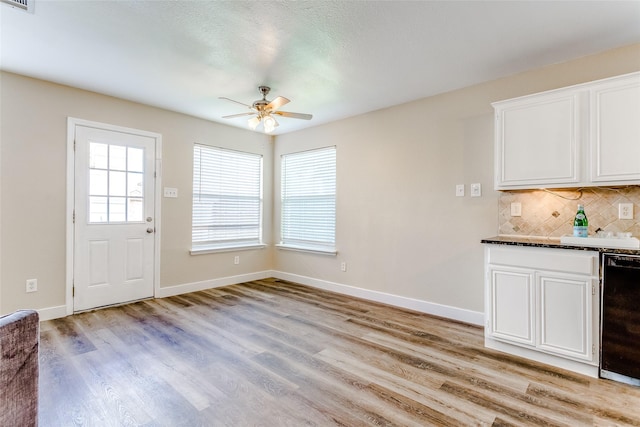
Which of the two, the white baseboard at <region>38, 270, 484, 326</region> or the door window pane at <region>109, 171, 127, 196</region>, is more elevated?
the door window pane at <region>109, 171, 127, 196</region>

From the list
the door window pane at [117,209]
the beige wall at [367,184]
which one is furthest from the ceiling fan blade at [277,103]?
the door window pane at [117,209]

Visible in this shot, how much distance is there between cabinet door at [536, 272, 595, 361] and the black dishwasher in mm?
78

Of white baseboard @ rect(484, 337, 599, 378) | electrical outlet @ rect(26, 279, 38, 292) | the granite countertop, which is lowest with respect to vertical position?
white baseboard @ rect(484, 337, 599, 378)

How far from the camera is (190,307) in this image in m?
3.73

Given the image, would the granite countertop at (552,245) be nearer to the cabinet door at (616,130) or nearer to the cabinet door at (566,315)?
the cabinet door at (566,315)

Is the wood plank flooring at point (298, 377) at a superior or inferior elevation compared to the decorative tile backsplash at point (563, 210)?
inferior

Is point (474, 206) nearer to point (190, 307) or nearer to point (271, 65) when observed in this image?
point (271, 65)

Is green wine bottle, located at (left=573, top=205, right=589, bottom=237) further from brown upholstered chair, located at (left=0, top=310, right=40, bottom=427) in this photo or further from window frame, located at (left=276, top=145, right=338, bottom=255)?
brown upholstered chair, located at (left=0, top=310, right=40, bottom=427)

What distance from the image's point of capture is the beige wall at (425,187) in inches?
122

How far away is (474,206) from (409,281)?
1157 millimetres

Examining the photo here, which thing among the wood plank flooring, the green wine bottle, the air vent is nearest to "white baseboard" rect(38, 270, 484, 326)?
the wood plank flooring

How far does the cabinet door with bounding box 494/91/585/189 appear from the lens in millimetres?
2455

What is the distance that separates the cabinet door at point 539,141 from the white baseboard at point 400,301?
1399mm

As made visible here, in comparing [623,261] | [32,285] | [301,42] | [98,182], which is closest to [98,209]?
[98,182]
